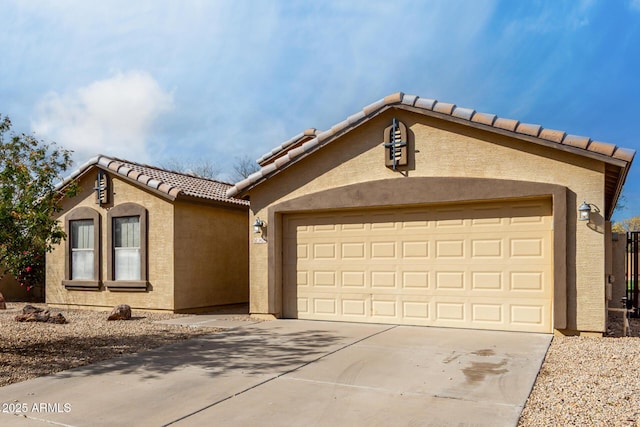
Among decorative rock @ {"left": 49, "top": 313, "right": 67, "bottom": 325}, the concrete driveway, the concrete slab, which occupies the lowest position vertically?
the concrete slab

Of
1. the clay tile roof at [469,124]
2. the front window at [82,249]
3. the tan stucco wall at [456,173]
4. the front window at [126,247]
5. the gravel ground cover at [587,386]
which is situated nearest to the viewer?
the gravel ground cover at [587,386]

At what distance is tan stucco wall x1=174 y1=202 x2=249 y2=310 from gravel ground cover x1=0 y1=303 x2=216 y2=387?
4.23 ft

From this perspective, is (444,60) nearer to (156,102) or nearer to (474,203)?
(156,102)

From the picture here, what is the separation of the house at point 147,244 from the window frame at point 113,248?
0.03 m

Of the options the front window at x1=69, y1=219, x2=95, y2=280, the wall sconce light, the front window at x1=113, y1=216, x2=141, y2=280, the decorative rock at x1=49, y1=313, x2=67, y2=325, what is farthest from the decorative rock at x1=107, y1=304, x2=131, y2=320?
the wall sconce light

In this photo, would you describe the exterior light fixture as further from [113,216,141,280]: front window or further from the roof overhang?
[113,216,141,280]: front window

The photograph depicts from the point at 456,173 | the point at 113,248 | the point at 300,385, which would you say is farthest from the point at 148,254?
the point at 300,385

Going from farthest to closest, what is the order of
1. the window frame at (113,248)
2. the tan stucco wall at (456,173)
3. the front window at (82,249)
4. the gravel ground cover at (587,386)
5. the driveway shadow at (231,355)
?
the front window at (82,249), the window frame at (113,248), the tan stucco wall at (456,173), the driveway shadow at (231,355), the gravel ground cover at (587,386)

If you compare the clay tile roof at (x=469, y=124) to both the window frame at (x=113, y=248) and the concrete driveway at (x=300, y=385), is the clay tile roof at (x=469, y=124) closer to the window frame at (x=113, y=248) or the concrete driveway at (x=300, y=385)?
the window frame at (x=113, y=248)

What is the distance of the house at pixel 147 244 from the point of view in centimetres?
1265

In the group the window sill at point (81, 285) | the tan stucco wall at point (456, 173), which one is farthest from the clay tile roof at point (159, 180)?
the window sill at point (81, 285)

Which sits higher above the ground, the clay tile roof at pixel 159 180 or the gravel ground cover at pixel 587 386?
the clay tile roof at pixel 159 180

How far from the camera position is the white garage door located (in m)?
8.99

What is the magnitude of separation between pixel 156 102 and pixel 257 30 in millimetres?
9619
